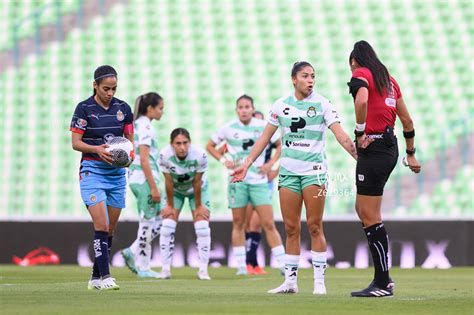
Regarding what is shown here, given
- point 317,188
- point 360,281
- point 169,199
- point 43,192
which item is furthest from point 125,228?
point 317,188

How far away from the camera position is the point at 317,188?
912cm

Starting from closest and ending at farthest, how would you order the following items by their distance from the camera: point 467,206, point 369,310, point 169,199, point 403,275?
1. point 369,310
2. point 169,199
3. point 403,275
4. point 467,206

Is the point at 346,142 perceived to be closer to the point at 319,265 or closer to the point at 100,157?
the point at 319,265

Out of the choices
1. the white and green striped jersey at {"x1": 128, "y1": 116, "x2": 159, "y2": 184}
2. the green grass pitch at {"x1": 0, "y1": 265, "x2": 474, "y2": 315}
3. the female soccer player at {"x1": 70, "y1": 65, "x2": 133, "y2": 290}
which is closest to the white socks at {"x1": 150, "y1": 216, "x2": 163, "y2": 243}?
the white and green striped jersey at {"x1": 128, "y1": 116, "x2": 159, "y2": 184}

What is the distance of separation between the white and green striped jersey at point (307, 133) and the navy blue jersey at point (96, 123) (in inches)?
64.1

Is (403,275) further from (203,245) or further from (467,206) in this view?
(467,206)

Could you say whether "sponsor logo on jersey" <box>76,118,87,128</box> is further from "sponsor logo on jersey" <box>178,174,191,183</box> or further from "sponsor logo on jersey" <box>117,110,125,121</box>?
"sponsor logo on jersey" <box>178,174,191,183</box>

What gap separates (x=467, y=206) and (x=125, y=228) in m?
6.44

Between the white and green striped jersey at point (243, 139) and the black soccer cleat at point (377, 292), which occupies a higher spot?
the white and green striped jersey at point (243, 139)

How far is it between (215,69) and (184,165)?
10410 mm

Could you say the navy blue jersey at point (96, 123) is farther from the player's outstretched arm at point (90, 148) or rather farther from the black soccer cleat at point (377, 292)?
the black soccer cleat at point (377, 292)

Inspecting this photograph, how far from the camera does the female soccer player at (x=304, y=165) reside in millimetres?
9141

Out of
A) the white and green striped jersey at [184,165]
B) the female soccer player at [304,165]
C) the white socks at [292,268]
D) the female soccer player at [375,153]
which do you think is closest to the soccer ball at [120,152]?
the female soccer player at [304,165]

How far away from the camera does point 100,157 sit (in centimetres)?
945
